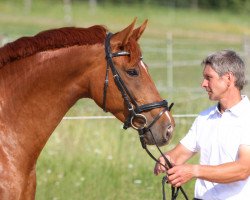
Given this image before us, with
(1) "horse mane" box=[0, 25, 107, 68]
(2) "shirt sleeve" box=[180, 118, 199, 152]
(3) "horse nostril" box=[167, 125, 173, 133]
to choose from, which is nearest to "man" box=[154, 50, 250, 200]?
(2) "shirt sleeve" box=[180, 118, 199, 152]

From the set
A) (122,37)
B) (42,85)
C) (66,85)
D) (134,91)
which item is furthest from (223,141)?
(42,85)

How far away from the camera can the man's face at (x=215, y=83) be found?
4.48 metres

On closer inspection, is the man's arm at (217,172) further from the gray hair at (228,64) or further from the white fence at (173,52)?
the white fence at (173,52)

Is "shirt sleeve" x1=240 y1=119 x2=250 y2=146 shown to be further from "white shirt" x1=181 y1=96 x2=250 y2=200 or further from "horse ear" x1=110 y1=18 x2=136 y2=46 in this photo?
"horse ear" x1=110 y1=18 x2=136 y2=46

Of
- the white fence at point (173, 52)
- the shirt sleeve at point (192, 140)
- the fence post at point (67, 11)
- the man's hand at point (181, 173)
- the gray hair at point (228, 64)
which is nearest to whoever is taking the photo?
the man's hand at point (181, 173)

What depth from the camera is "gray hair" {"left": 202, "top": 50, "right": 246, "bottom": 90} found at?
4.47 meters

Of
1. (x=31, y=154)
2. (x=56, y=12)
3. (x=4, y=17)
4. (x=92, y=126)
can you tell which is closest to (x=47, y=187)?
(x=92, y=126)

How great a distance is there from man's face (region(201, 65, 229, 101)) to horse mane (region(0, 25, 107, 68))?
2.26 feet

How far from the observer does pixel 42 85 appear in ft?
14.9

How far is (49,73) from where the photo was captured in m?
4.53

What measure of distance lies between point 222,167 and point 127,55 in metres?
0.89

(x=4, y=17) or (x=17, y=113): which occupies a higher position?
(x=17, y=113)

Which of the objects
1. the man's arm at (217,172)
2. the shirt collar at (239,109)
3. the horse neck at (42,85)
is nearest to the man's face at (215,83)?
the shirt collar at (239,109)

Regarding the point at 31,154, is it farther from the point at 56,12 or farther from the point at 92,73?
the point at 56,12
